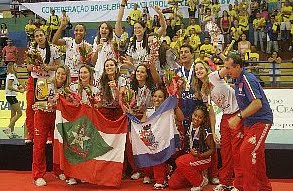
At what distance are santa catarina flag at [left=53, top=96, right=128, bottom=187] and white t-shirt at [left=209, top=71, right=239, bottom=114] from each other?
1.09 meters

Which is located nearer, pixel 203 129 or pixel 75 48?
pixel 203 129

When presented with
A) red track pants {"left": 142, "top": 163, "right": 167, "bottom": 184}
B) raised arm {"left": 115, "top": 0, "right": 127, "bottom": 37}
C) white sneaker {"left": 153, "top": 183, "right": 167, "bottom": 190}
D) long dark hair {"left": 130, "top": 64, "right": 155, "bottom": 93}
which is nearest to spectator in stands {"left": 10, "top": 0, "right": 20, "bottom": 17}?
raised arm {"left": 115, "top": 0, "right": 127, "bottom": 37}

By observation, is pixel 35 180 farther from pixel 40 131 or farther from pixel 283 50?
pixel 283 50

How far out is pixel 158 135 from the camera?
A: 5.28 metres

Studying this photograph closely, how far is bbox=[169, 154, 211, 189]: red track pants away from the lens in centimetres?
509

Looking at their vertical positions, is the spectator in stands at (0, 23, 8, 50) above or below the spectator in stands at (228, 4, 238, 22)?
below

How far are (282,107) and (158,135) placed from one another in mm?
4136

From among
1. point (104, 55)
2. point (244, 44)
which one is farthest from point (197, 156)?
point (244, 44)

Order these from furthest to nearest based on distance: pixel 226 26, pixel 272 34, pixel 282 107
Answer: pixel 226 26 → pixel 272 34 → pixel 282 107

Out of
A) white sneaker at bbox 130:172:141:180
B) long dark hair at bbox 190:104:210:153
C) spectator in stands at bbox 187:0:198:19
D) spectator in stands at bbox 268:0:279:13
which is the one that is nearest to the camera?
long dark hair at bbox 190:104:210:153

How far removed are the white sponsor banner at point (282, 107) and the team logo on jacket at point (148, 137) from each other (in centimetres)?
330

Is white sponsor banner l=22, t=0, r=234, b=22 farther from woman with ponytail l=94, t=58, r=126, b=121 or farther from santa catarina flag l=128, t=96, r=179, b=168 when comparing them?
santa catarina flag l=128, t=96, r=179, b=168

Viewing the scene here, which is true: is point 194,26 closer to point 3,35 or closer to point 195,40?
point 195,40

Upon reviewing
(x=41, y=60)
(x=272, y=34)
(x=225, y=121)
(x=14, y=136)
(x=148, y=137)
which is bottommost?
(x=14, y=136)
